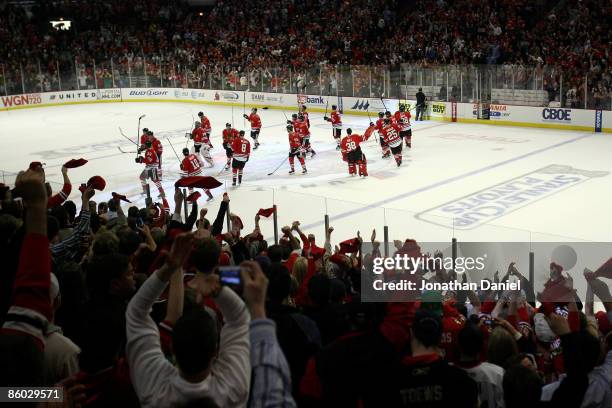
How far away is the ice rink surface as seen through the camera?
30.9 ft

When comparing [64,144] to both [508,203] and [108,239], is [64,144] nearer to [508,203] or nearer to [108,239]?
[508,203]

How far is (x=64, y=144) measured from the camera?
71.0 feet

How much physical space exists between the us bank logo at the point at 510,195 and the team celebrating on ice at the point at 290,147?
3.12 metres

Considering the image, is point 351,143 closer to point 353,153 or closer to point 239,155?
point 353,153

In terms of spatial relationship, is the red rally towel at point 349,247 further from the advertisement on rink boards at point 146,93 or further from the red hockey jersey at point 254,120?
the advertisement on rink boards at point 146,93

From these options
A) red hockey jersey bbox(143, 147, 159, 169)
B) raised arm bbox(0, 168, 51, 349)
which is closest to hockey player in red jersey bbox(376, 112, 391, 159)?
red hockey jersey bbox(143, 147, 159, 169)

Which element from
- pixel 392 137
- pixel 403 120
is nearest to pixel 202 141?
pixel 392 137

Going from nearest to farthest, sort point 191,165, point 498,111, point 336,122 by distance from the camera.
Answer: point 191,165
point 336,122
point 498,111

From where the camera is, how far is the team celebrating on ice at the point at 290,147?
48.4ft

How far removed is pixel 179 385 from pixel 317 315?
47.9 inches

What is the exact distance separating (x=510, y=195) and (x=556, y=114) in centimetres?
864

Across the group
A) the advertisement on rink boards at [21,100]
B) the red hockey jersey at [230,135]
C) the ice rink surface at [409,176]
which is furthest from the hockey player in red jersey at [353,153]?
the advertisement on rink boards at [21,100]

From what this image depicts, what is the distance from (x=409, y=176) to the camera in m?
15.6

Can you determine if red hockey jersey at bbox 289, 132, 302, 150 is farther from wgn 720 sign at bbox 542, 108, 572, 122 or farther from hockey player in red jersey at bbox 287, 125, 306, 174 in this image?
wgn 720 sign at bbox 542, 108, 572, 122
